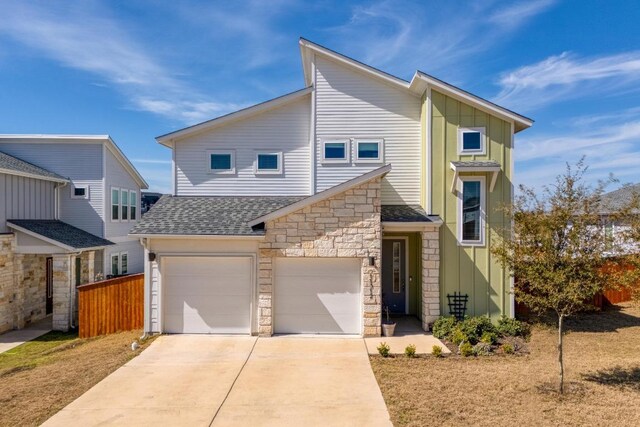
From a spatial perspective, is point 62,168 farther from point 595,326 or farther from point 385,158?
point 595,326

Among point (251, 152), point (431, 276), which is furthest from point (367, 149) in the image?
point (431, 276)

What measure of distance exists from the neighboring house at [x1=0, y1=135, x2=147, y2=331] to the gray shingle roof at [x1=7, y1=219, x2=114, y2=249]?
2.2 inches

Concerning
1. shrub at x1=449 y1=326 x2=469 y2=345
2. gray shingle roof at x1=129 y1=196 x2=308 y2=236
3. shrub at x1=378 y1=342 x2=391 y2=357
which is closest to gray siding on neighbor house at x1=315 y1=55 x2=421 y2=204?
gray shingle roof at x1=129 y1=196 x2=308 y2=236

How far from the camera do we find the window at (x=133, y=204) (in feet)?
68.9

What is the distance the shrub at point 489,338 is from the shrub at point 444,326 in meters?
0.85

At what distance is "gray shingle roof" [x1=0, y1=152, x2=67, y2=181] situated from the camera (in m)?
14.0

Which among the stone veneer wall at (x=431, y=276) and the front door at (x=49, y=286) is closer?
the stone veneer wall at (x=431, y=276)

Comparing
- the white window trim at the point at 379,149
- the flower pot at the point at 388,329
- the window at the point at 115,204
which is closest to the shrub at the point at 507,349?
the flower pot at the point at 388,329

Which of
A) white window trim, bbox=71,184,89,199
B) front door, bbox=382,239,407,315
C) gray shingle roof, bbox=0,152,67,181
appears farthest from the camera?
white window trim, bbox=71,184,89,199

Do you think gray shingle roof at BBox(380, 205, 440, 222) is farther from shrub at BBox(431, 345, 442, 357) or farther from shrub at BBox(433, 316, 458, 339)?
shrub at BBox(431, 345, 442, 357)

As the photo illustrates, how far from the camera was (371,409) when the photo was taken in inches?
261

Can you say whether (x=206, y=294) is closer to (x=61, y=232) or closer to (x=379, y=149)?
(x=379, y=149)

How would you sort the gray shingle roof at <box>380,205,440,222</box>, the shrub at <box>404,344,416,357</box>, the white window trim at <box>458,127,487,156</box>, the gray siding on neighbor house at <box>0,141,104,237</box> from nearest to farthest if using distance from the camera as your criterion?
1. the shrub at <box>404,344,416,357</box>
2. the gray shingle roof at <box>380,205,440,222</box>
3. the white window trim at <box>458,127,487,156</box>
4. the gray siding on neighbor house at <box>0,141,104,237</box>

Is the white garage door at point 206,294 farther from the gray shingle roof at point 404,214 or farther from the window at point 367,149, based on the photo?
the window at point 367,149
